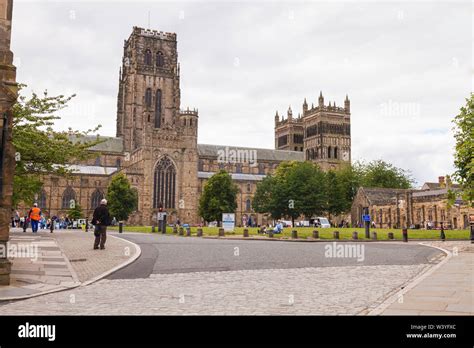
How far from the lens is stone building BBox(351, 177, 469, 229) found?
54000 millimetres

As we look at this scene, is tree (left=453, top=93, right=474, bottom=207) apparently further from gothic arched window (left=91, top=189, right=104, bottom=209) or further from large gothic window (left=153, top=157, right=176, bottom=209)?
gothic arched window (left=91, top=189, right=104, bottom=209)

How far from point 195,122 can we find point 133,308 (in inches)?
3194

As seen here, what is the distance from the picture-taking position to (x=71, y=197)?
8662 cm

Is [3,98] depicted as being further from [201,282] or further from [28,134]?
[28,134]

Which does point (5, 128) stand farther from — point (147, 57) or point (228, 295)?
point (147, 57)

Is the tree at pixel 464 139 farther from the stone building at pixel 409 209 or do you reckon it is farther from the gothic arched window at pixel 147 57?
the gothic arched window at pixel 147 57

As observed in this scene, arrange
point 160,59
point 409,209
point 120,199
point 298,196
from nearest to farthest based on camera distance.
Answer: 1. point 409,209
2. point 298,196
3. point 120,199
4. point 160,59

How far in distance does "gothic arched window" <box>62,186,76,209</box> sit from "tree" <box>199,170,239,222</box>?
28207mm

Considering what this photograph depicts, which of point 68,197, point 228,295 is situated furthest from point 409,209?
point 68,197

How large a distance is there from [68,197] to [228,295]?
85.2 m

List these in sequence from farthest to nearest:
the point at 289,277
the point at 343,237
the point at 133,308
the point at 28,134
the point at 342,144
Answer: the point at 342,144 < the point at 343,237 < the point at 28,134 < the point at 289,277 < the point at 133,308

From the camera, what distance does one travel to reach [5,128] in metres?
9.05

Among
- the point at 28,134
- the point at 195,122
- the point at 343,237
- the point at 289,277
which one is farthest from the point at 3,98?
the point at 195,122
